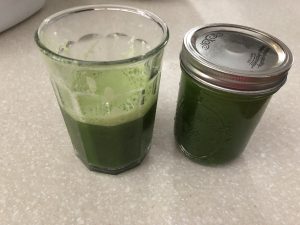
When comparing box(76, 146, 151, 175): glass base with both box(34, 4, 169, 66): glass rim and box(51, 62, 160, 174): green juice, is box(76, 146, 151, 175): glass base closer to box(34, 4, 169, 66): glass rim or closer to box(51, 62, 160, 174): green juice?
box(51, 62, 160, 174): green juice

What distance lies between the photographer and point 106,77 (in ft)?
1.24

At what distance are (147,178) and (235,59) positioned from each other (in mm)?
201

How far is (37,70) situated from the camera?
0.65m

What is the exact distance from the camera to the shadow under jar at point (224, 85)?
1.23 feet

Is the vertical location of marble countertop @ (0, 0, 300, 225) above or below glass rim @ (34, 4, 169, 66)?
below

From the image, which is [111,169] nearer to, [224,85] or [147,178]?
[147,178]

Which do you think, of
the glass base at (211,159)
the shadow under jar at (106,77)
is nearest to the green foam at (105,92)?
the shadow under jar at (106,77)

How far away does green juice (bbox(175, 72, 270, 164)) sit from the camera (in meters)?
0.40

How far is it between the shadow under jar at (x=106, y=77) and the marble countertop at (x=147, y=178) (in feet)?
0.12

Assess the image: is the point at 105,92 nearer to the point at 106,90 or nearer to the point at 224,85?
the point at 106,90

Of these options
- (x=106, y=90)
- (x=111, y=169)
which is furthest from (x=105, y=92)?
(x=111, y=169)

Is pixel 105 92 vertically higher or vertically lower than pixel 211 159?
higher

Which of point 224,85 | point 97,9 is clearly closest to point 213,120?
point 224,85

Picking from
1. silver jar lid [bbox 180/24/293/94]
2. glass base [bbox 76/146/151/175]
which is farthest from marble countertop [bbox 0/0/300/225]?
silver jar lid [bbox 180/24/293/94]
